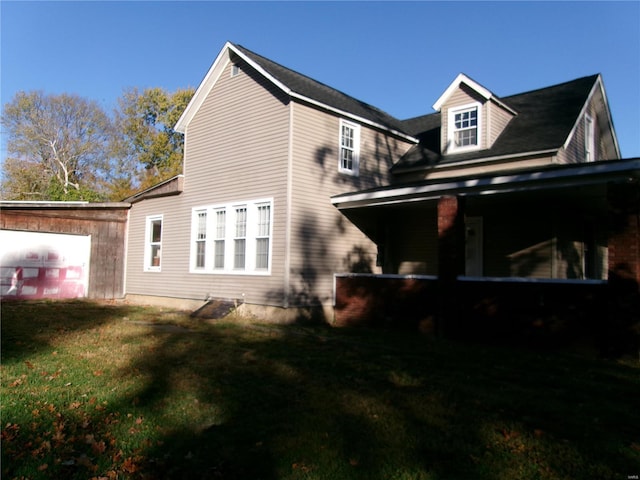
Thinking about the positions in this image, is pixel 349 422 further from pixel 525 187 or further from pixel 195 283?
pixel 195 283

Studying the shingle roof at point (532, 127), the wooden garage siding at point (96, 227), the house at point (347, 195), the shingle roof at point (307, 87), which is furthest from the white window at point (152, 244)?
the shingle roof at point (532, 127)

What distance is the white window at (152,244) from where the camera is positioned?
55.2 feet

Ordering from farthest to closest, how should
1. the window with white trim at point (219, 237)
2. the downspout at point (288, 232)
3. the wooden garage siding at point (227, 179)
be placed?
the window with white trim at point (219, 237) → the wooden garage siding at point (227, 179) → the downspout at point (288, 232)

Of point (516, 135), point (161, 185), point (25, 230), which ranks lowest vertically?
point (25, 230)

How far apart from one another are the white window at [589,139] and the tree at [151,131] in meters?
28.9

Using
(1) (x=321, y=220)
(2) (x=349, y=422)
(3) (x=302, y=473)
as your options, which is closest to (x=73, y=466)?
(3) (x=302, y=473)

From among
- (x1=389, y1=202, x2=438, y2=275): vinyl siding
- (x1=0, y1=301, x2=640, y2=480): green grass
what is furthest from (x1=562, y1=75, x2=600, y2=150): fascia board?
(x1=0, y1=301, x2=640, y2=480): green grass

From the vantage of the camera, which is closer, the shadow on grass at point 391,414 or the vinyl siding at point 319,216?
the shadow on grass at point 391,414

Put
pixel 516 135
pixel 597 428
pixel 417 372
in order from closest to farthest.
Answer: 1. pixel 597 428
2. pixel 417 372
3. pixel 516 135

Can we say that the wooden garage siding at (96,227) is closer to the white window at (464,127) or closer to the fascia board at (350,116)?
the fascia board at (350,116)

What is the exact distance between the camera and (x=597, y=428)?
15.6 feet

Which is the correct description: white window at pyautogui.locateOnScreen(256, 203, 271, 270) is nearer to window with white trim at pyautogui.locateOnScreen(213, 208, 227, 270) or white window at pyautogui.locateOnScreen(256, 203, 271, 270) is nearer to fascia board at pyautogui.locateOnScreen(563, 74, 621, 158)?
window with white trim at pyautogui.locateOnScreen(213, 208, 227, 270)

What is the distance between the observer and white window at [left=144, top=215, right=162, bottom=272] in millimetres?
16812

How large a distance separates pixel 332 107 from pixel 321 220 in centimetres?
299
